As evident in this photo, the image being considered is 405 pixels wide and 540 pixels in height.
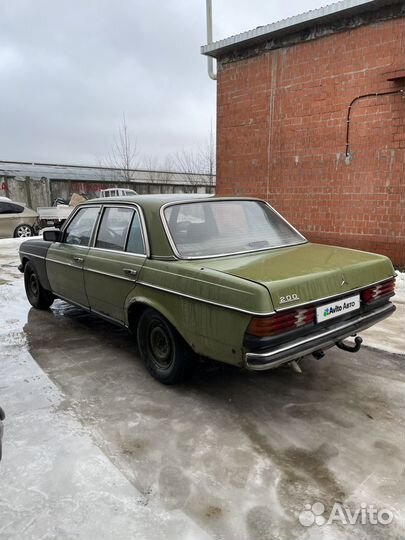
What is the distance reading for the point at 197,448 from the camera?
2.74 m

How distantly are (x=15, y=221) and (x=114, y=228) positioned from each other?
38.7 feet

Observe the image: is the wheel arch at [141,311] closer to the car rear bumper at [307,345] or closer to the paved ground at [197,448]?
the paved ground at [197,448]

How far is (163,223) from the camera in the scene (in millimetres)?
3564

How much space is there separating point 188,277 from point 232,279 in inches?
16.3

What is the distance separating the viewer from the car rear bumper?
2.71 metres

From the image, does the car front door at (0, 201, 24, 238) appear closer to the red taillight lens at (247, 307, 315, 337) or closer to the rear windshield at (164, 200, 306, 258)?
the rear windshield at (164, 200, 306, 258)

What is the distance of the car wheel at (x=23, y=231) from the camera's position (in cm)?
1471

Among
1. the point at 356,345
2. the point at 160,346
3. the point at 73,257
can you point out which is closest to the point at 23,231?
the point at 73,257

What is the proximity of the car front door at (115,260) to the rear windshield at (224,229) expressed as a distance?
1.17 ft

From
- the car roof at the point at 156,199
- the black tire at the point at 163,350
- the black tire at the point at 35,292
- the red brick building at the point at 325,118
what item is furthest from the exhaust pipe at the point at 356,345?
the red brick building at the point at 325,118

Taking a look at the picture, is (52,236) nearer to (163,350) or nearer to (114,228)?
(114,228)

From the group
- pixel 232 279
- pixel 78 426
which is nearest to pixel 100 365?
pixel 78 426

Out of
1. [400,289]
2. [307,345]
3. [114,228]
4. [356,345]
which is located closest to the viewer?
[307,345]

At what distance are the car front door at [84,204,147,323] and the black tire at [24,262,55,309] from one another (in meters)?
1.66
